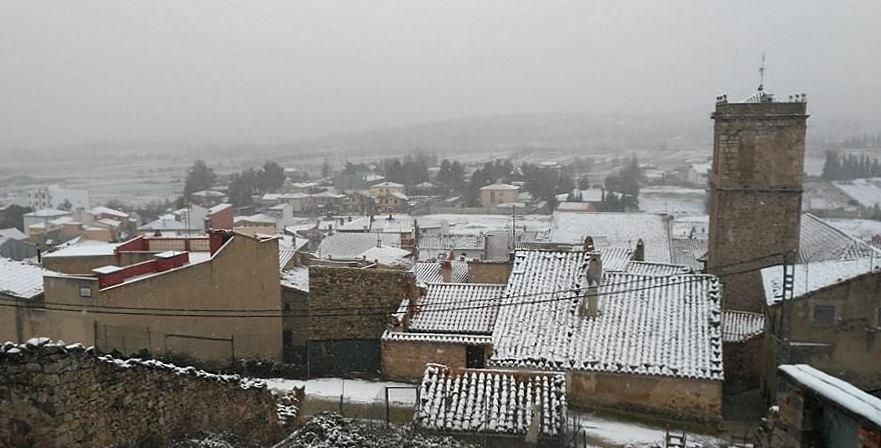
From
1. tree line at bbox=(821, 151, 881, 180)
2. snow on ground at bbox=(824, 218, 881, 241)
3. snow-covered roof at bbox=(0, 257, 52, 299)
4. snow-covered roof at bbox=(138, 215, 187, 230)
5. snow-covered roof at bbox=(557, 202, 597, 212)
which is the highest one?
tree line at bbox=(821, 151, 881, 180)

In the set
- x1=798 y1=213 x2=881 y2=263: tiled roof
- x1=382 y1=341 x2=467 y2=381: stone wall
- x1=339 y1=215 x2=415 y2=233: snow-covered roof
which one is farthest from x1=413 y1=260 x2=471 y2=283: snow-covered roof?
x1=339 y1=215 x2=415 y2=233: snow-covered roof

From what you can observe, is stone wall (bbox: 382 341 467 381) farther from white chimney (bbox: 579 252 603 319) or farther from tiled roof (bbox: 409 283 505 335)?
white chimney (bbox: 579 252 603 319)

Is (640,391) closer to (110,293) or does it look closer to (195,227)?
(110,293)

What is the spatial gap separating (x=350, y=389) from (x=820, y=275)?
10.0m

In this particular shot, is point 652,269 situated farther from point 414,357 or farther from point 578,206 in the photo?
point 578,206

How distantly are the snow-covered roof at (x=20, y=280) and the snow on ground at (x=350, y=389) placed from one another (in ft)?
18.3

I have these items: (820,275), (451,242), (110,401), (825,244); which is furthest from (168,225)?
(110,401)

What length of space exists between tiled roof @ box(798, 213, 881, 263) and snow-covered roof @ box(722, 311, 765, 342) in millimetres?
2998

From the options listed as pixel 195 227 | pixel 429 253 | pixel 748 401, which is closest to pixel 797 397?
pixel 748 401

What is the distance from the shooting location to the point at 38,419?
21.3 ft

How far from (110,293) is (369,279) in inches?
213

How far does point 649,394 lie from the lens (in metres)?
13.2

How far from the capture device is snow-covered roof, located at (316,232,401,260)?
141ft

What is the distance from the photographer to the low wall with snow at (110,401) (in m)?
6.43
